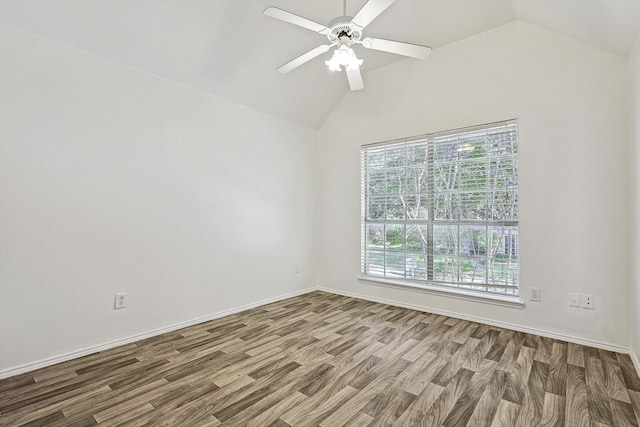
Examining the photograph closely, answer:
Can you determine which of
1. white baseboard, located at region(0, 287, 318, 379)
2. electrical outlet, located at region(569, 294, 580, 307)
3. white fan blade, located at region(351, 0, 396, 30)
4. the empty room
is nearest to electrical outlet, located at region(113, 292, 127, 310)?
the empty room

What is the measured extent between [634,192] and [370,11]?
2.35 metres

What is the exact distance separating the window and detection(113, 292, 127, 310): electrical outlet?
2.70 meters

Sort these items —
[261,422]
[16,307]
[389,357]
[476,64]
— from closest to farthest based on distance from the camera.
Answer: [261,422] < [16,307] < [389,357] < [476,64]

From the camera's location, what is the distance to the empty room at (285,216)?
198 centimetres

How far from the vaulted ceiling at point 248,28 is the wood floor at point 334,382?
2.41 m

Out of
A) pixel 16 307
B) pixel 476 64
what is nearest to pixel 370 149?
pixel 476 64

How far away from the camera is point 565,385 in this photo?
78.8 inches

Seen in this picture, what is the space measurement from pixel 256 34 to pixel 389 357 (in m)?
3.08

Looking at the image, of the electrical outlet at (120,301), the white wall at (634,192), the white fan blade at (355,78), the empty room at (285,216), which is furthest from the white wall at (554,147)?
the electrical outlet at (120,301)

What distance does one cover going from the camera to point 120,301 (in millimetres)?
2613

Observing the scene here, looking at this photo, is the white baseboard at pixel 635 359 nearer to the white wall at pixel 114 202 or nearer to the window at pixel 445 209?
the window at pixel 445 209

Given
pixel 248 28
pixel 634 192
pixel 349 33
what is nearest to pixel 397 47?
pixel 349 33

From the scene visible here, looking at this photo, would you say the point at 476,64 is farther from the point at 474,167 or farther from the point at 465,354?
the point at 465,354

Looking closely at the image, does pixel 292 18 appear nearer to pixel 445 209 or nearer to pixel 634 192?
pixel 445 209
